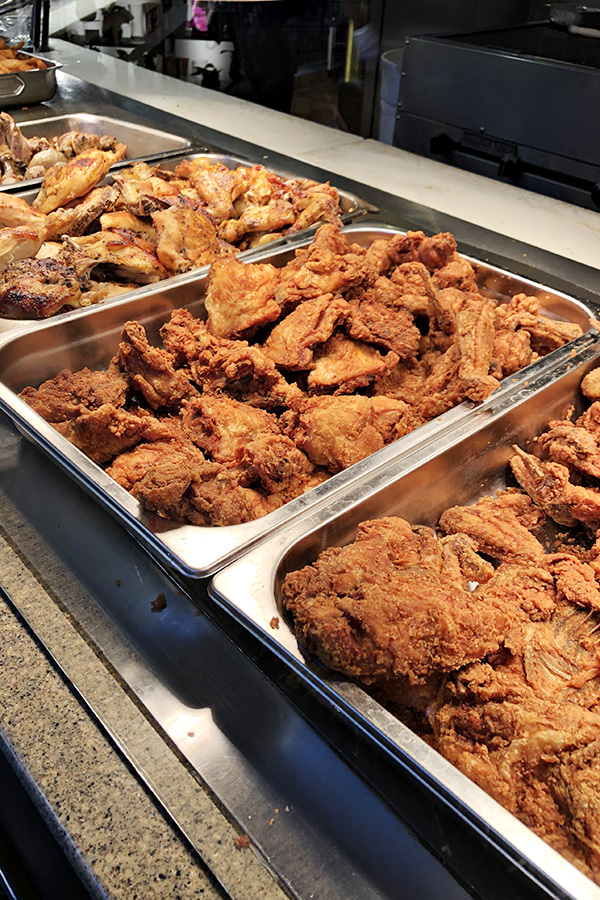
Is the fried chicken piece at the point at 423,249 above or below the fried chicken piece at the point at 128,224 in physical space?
above

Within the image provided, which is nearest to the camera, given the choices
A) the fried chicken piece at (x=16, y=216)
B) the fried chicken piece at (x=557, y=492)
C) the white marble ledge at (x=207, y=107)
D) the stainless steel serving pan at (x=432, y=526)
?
the stainless steel serving pan at (x=432, y=526)

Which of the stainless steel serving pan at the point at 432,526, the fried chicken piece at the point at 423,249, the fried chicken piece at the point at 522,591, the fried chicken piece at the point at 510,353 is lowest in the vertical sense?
the fried chicken piece at the point at 522,591

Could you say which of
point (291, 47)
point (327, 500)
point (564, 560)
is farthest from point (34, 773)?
point (291, 47)

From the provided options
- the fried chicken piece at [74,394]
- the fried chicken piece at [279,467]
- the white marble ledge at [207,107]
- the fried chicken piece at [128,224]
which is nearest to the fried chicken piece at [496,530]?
the fried chicken piece at [279,467]

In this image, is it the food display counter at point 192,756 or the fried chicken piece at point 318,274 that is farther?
the fried chicken piece at point 318,274

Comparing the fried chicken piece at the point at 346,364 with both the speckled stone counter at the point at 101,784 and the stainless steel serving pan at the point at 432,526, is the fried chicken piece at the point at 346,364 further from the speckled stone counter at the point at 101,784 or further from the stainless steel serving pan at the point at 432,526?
the speckled stone counter at the point at 101,784

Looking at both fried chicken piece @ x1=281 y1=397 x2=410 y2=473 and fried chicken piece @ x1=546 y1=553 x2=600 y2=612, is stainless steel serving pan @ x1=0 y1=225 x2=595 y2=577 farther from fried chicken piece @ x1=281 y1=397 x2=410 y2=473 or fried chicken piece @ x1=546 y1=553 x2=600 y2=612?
fried chicken piece @ x1=546 y1=553 x2=600 y2=612

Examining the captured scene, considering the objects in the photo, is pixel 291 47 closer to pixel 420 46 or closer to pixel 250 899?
pixel 420 46

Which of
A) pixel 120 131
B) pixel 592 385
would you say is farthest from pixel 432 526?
pixel 120 131
